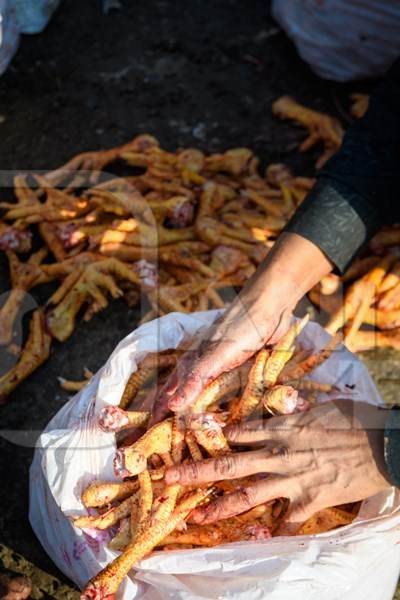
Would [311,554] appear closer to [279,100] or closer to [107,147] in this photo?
[107,147]

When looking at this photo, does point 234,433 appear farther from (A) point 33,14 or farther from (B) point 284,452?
(A) point 33,14

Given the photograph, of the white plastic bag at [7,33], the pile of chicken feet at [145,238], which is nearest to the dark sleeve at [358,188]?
the pile of chicken feet at [145,238]

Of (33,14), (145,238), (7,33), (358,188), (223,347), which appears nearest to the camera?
(223,347)

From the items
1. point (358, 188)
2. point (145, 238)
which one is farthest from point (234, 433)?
point (145, 238)

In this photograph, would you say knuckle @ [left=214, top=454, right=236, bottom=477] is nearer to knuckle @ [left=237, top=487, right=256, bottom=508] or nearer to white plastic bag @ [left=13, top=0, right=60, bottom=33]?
knuckle @ [left=237, top=487, right=256, bottom=508]

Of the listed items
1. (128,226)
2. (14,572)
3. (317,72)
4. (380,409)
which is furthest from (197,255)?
(317,72)

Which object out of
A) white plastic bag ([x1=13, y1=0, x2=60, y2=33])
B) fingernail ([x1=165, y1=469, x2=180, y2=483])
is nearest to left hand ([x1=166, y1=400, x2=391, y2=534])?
fingernail ([x1=165, y1=469, x2=180, y2=483])

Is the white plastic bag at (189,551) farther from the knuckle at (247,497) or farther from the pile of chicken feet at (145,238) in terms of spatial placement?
the pile of chicken feet at (145,238)
